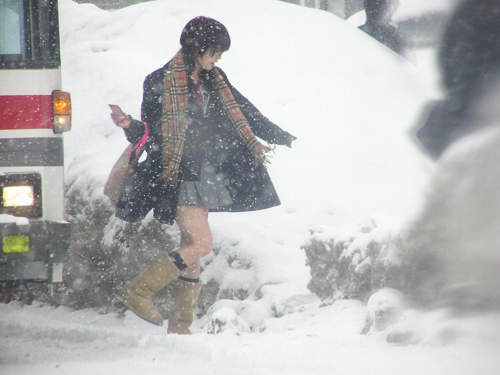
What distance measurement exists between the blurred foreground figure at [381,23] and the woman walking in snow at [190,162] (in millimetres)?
4314

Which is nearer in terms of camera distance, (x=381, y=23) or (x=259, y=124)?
(x=259, y=124)

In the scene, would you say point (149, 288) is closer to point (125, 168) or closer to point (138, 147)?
point (125, 168)

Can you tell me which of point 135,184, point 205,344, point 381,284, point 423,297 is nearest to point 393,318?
point 423,297

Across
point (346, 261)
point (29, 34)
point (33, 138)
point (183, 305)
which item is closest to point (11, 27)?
point (29, 34)

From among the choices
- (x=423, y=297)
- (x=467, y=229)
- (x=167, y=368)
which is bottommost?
(x=167, y=368)

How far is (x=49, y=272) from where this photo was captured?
4.09 meters

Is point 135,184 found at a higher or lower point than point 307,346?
higher

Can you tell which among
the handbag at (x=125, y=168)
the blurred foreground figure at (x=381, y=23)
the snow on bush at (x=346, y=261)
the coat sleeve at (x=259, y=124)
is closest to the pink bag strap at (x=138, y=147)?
the handbag at (x=125, y=168)

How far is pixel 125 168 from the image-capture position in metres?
4.54

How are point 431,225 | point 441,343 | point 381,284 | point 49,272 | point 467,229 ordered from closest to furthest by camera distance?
1. point 467,229
2. point 441,343
3. point 431,225
4. point 49,272
5. point 381,284

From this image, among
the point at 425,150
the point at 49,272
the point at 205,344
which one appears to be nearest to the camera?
the point at 425,150

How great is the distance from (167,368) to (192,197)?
127 centimetres

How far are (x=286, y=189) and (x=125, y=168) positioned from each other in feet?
6.14

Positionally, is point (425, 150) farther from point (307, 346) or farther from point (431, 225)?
point (307, 346)
